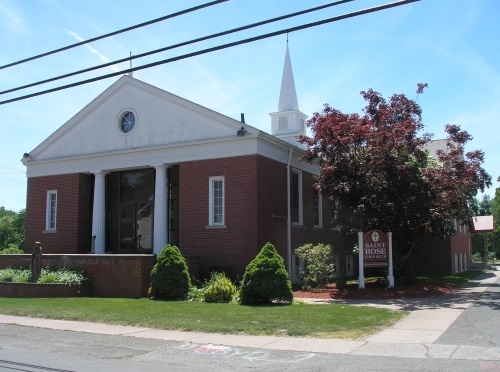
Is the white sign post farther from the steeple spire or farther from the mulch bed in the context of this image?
the steeple spire

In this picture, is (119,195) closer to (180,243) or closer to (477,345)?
(180,243)

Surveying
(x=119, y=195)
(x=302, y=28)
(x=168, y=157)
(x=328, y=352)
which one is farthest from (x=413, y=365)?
(x=119, y=195)

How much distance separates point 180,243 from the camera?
20953mm

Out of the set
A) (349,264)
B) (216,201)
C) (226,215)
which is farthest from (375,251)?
(349,264)

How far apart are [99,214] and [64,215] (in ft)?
7.18

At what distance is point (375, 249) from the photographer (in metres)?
18.7

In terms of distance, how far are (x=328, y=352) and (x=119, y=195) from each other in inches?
668

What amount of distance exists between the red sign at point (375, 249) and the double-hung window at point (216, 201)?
5.67 m

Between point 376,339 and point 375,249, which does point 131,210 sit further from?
point 376,339

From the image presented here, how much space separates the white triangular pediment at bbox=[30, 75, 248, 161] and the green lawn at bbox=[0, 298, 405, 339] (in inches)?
304

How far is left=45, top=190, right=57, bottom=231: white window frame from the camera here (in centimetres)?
2484

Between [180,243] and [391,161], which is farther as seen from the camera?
[180,243]

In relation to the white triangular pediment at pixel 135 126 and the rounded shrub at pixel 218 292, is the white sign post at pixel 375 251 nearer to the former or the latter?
the rounded shrub at pixel 218 292

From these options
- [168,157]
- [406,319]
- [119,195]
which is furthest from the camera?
[119,195]
